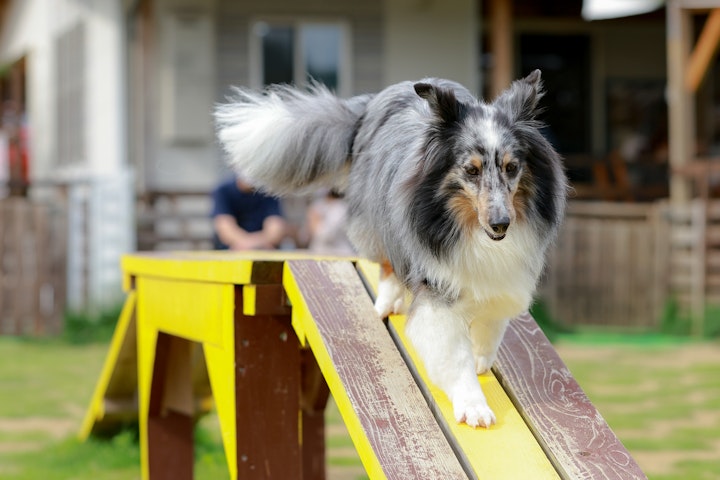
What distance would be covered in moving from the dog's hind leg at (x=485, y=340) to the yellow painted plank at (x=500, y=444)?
0.12 m

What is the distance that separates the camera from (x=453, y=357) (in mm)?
2969

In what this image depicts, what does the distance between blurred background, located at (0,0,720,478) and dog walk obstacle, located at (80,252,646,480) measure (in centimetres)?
409

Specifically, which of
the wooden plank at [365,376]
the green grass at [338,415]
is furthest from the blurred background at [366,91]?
the wooden plank at [365,376]

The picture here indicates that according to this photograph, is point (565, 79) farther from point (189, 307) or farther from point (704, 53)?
point (189, 307)

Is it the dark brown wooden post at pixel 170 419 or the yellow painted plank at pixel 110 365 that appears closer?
the dark brown wooden post at pixel 170 419

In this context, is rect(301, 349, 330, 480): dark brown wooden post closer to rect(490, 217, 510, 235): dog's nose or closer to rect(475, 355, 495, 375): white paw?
rect(475, 355, 495, 375): white paw

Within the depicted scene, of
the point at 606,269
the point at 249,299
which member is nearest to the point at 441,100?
the point at 249,299

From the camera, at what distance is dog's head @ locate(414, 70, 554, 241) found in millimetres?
2799

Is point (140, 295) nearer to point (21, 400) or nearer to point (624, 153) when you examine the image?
point (21, 400)

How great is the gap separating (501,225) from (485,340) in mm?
623

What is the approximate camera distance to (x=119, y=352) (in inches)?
209

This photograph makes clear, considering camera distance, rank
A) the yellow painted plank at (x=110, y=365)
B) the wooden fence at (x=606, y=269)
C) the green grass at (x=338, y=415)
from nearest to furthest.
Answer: the yellow painted plank at (x=110, y=365), the green grass at (x=338, y=415), the wooden fence at (x=606, y=269)

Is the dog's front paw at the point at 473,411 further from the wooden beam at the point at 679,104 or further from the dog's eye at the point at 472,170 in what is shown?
the wooden beam at the point at 679,104

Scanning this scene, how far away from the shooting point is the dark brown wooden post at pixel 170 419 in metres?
4.66
